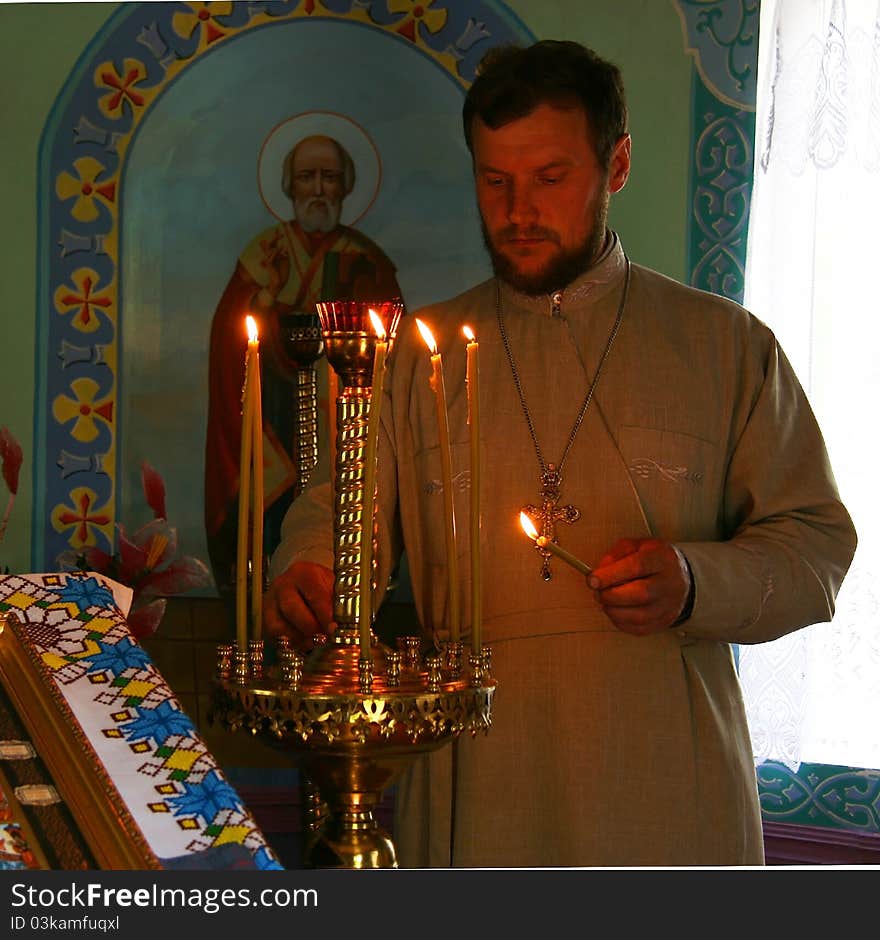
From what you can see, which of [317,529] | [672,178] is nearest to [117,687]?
[317,529]

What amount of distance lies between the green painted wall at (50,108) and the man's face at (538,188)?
997 mm

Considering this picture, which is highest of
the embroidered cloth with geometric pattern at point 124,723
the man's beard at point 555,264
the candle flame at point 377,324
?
the man's beard at point 555,264

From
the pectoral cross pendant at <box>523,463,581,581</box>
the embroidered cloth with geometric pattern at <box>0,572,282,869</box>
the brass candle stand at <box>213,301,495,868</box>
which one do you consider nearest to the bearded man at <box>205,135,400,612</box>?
the pectoral cross pendant at <box>523,463,581,581</box>

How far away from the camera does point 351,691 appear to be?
3.16 feet

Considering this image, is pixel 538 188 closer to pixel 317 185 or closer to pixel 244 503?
pixel 244 503

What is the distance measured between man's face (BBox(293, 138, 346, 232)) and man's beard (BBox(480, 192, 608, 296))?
41.5 inches

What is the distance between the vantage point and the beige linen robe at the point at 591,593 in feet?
6.79

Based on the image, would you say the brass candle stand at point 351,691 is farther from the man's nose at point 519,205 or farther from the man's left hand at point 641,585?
the man's nose at point 519,205

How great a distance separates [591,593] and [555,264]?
1.68ft

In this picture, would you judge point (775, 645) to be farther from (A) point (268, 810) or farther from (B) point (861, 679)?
(A) point (268, 810)

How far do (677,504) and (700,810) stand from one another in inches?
17.9

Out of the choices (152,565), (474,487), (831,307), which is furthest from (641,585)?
(831,307)

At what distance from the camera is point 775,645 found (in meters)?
3.11

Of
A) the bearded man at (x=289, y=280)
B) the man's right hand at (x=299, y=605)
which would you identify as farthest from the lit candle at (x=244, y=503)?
the bearded man at (x=289, y=280)
